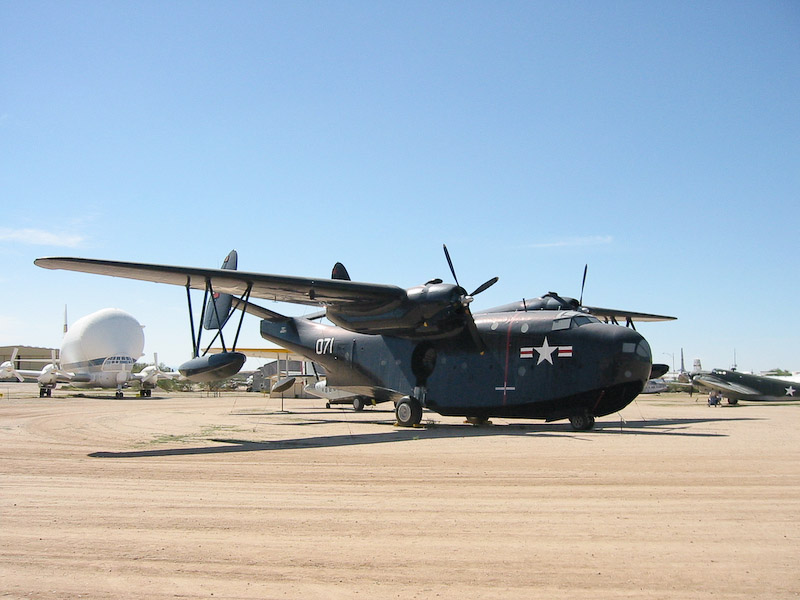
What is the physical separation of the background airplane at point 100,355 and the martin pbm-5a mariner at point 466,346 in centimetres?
3848

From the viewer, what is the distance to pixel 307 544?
6215mm

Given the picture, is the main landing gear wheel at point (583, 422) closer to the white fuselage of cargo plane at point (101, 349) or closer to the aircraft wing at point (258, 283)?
the aircraft wing at point (258, 283)

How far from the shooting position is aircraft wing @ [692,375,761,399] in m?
43.6

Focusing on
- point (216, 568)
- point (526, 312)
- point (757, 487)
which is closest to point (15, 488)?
point (216, 568)

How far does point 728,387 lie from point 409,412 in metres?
31.9

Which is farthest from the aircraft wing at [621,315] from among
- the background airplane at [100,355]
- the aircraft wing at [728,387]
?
the background airplane at [100,355]

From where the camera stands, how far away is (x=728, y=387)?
4403 centimetres

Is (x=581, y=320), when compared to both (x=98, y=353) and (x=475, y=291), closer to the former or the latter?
(x=475, y=291)

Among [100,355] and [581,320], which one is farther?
[100,355]

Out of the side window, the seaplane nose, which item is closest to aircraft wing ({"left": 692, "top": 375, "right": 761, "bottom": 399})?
the seaplane nose

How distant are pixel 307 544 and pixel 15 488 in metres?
5.43

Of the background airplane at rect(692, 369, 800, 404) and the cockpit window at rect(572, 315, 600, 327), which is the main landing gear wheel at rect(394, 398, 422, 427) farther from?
the background airplane at rect(692, 369, 800, 404)

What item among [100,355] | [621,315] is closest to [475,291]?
[621,315]

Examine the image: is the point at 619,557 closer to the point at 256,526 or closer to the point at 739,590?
the point at 739,590
